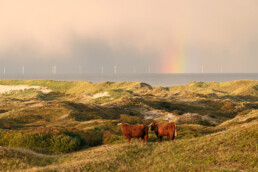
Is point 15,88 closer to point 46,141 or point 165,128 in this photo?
point 46,141

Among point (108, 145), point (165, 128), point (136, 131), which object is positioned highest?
point (165, 128)

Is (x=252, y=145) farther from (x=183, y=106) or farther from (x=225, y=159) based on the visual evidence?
A: (x=183, y=106)

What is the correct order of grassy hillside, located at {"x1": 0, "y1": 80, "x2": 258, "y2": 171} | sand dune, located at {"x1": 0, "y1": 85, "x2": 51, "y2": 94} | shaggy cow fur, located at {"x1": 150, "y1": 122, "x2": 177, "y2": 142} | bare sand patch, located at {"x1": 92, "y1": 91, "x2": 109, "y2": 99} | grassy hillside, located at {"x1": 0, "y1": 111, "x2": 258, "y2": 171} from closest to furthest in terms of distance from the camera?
grassy hillside, located at {"x1": 0, "y1": 111, "x2": 258, "y2": 171}
grassy hillside, located at {"x1": 0, "y1": 80, "x2": 258, "y2": 171}
shaggy cow fur, located at {"x1": 150, "y1": 122, "x2": 177, "y2": 142}
bare sand patch, located at {"x1": 92, "y1": 91, "x2": 109, "y2": 99}
sand dune, located at {"x1": 0, "y1": 85, "x2": 51, "y2": 94}

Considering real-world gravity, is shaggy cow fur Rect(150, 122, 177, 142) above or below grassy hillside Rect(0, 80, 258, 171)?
above

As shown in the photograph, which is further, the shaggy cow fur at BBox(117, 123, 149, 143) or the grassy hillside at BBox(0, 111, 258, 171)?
the shaggy cow fur at BBox(117, 123, 149, 143)

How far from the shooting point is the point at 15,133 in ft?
113

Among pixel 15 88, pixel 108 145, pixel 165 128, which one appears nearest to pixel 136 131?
pixel 165 128

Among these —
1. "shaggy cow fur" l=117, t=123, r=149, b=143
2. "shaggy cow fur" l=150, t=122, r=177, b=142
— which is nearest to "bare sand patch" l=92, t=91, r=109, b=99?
"shaggy cow fur" l=117, t=123, r=149, b=143

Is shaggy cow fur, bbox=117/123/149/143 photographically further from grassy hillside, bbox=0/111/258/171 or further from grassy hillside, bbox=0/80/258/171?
grassy hillside, bbox=0/111/258/171

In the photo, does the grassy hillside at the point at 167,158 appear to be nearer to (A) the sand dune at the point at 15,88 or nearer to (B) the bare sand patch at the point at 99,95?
(B) the bare sand patch at the point at 99,95

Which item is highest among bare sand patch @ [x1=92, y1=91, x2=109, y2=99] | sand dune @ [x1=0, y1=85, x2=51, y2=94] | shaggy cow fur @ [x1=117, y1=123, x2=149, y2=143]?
shaggy cow fur @ [x1=117, y1=123, x2=149, y2=143]

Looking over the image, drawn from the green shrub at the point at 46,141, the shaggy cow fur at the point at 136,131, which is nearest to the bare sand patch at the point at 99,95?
the green shrub at the point at 46,141

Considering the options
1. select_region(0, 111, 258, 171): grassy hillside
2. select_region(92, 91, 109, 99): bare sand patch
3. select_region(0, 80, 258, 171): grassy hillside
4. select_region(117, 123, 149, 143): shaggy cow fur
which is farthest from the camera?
select_region(92, 91, 109, 99): bare sand patch

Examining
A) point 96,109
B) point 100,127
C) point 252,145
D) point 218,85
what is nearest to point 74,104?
point 96,109
